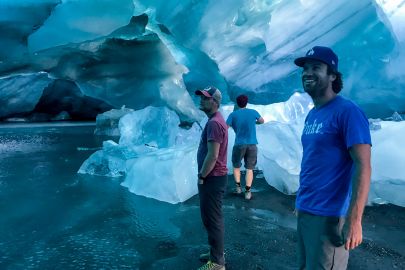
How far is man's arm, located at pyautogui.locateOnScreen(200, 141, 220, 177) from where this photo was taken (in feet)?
8.29

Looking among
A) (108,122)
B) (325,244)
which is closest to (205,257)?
(325,244)

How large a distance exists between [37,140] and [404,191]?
944 cm

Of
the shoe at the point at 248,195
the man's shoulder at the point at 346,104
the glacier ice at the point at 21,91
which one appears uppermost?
the glacier ice at the point at 21,91

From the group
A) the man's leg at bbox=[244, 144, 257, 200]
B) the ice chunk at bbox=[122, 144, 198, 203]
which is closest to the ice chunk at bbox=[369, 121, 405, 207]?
the man's leg at bbox=[244, 144, 257, 200]

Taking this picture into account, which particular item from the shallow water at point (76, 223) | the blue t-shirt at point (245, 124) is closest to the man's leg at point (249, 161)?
the blue t-shirt at point (245, 124)

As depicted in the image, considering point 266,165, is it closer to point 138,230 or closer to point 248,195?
point 248,195

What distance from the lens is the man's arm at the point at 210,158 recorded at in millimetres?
2525

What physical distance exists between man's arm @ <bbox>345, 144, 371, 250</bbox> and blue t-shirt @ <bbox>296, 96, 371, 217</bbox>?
0.06 m

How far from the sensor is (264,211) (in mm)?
4285

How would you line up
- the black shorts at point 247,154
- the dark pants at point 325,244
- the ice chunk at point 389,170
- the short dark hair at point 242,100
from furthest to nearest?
the black shorts at point 247,154, the short dark hair at point 242,100, the ice chunk at point 389,170, the dark pants at point 325,244

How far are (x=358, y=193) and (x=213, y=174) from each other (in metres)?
1.19

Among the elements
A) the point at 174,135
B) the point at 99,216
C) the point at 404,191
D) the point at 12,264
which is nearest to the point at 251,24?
the point at 174,135

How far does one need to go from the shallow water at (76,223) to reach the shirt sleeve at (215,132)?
1.09m

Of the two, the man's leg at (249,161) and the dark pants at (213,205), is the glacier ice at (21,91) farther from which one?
the dark pants at (213,205)
